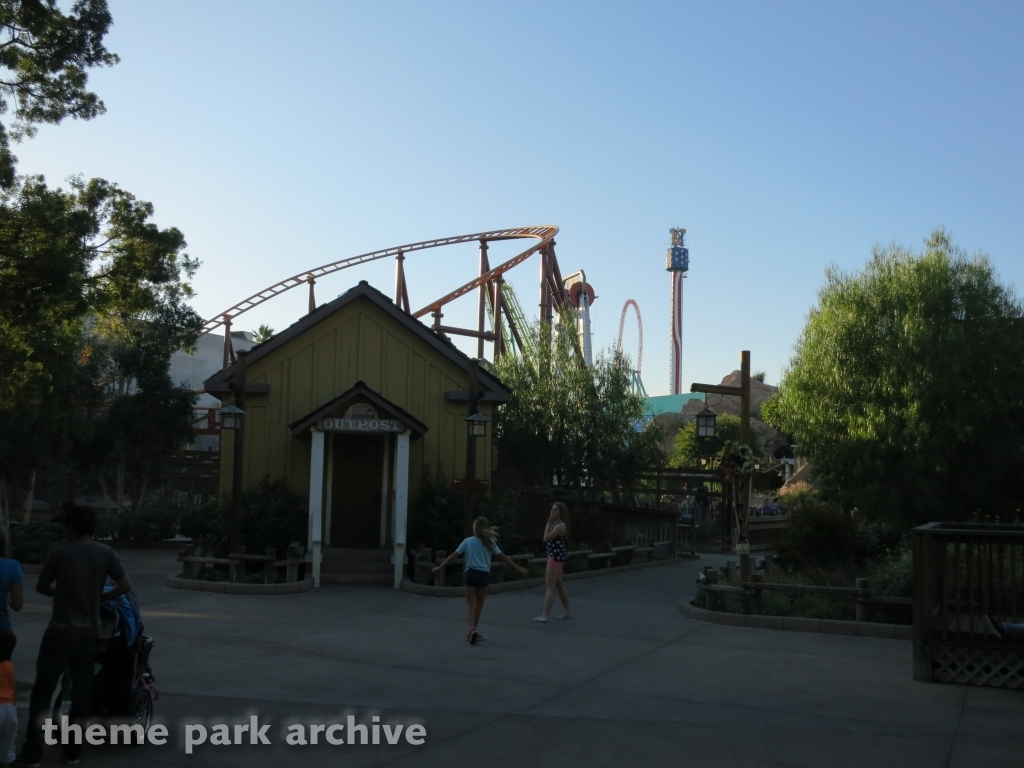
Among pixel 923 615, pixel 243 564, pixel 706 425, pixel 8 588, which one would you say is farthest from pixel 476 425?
pixel 8 588

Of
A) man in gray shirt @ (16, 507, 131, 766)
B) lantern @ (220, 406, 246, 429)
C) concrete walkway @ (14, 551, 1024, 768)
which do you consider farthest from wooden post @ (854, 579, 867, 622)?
lantern @ (220, 406, 246, 429)

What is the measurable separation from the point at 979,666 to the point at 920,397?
13585 millimetres

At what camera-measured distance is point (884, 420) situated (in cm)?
2277

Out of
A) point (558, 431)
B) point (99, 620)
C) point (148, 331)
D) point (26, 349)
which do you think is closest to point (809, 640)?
point (99, 620)

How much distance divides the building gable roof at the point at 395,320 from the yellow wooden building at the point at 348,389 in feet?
0.07

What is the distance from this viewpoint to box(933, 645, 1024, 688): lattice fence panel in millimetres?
9617

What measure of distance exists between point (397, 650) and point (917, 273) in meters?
18.1

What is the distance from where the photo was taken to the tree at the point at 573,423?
29.4 metres

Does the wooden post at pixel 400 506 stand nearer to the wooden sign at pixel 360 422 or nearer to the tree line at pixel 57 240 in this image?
the wooden sign at pixel 360 422

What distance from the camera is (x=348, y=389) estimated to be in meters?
19.9

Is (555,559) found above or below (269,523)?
Answer: below

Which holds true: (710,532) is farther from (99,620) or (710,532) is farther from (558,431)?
(99,620)

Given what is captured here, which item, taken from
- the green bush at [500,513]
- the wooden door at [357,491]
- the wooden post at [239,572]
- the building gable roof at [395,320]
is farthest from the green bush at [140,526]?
the green bush at [500,513]

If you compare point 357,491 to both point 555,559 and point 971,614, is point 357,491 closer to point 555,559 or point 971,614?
point 555,559
